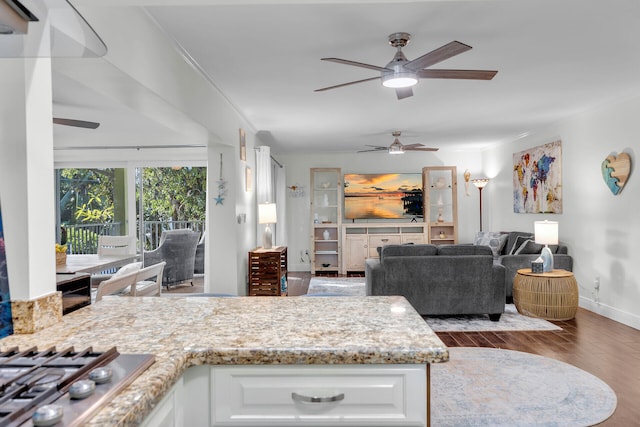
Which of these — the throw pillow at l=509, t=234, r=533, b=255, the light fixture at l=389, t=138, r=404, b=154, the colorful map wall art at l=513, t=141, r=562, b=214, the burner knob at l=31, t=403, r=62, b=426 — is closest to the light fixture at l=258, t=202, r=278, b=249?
the light fixture at l=389, t=138, r=404, b=154

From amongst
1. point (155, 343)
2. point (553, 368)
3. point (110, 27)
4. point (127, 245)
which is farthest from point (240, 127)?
point (155, 343)

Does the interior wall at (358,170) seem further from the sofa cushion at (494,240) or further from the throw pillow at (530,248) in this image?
the throw pillow at (530,248)

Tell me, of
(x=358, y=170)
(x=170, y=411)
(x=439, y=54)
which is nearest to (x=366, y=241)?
(x=358, y=170)

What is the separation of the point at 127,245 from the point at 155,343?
184 inches

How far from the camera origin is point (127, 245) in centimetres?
561

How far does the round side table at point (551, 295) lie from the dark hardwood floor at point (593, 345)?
127 mm

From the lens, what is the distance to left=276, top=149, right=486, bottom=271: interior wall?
913cm

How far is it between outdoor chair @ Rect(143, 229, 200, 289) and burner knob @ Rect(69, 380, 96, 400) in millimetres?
6048

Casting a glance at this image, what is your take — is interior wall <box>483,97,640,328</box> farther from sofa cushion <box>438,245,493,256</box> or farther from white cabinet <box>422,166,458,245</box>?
white cabinet <box>422,166,458,245</box>

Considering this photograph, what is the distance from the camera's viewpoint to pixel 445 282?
4.89 metres

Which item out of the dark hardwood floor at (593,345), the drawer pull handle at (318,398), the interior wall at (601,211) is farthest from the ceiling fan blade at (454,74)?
the interior wall at (601,211)

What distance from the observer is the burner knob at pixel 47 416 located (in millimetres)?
802

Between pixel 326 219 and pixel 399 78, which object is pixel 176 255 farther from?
pixel 399 78

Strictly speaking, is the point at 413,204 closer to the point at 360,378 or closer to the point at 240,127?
the point at 240,127
